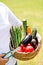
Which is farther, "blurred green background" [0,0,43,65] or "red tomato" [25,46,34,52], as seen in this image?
"blurred green background" [0,0,43,65]

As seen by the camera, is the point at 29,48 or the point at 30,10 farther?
the point at 30,10

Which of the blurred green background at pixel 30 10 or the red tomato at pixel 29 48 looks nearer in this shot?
the red tomato at pixel 29 48

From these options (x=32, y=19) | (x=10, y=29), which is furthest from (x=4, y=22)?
(x=32, y=19)

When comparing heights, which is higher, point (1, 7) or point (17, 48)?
point (1, 7)

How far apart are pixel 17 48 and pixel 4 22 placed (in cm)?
20

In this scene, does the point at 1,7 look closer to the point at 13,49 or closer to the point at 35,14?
the point at 13,49

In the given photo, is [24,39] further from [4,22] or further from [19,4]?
[19,4]

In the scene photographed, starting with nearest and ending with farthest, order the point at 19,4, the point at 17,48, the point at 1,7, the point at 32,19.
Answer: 1. the point at 17,48
2. the point at 1,7
3. the point at 32,19
4. the point at 19,4

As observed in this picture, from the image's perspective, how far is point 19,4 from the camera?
5180 millimetres

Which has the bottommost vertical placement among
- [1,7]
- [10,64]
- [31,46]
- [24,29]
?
[10,64]

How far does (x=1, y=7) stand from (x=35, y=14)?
3020mm

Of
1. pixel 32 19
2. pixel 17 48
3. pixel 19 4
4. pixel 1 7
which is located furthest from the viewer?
pixel 19 4

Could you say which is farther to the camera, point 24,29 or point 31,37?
A: point 24,29

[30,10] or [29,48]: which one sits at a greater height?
[30,10]
